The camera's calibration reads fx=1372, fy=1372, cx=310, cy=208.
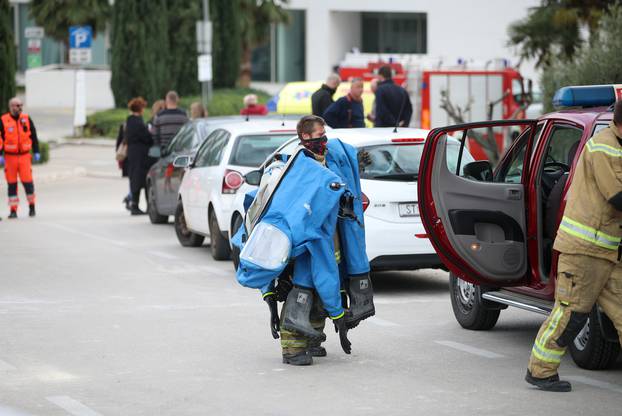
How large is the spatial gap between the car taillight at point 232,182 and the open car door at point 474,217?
5364 millimetres

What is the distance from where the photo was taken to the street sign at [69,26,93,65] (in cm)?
4431

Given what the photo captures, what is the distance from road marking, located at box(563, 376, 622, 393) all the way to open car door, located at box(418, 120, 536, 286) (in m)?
1.01

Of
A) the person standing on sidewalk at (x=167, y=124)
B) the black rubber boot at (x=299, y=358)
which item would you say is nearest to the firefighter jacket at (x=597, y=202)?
the black rubber boot at (x=299, y=358)

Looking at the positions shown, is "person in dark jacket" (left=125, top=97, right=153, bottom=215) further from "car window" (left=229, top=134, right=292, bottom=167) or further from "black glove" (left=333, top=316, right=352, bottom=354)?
"black glove" (left=333, top=316, right=352, bottom=354)

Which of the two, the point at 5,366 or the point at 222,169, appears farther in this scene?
the point at 222,169

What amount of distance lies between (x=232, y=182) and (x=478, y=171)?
5.30 m

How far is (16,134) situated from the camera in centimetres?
2053

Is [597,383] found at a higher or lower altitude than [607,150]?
lower

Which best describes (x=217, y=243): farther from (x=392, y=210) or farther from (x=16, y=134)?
(x=16, y=134)

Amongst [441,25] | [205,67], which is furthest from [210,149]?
[441,25]

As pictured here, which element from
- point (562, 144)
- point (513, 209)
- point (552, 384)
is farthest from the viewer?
point (562, 144)

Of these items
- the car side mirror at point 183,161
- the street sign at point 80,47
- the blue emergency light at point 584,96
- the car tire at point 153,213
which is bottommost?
the car tire at point 153,213

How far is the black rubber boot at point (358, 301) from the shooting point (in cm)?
877

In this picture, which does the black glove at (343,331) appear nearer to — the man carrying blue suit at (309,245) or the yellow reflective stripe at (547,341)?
the man carrying blue suit at (309,245)
